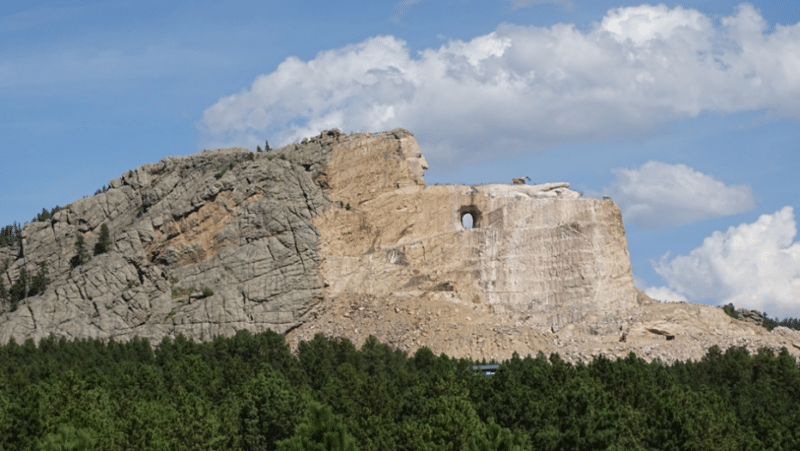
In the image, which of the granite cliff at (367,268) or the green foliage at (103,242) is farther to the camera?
the green foliage at (103,242)

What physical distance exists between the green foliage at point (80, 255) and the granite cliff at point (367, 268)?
1.08 meters

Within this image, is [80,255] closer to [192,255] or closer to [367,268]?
[192,255]

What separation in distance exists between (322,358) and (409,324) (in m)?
17.2

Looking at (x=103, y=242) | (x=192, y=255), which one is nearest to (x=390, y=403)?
(x=192, y=255)

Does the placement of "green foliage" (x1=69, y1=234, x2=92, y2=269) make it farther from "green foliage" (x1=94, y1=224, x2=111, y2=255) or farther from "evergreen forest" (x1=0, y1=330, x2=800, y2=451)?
"evergreen forest" (x1=0, y1=330, x2=800, y2=451)

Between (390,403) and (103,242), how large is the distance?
57578mm

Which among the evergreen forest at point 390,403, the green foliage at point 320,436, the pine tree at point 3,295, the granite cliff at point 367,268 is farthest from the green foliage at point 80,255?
the green foliage at point 320,436

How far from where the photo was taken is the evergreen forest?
72.9 m

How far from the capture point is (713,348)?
367 ft

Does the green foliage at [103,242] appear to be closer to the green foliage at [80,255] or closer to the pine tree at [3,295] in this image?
→ the green foliage at [80,255]

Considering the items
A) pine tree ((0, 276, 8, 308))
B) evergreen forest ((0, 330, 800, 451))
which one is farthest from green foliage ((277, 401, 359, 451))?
pine tree ((0, 276, 8, 308))

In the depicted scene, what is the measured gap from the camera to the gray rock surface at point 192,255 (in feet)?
413

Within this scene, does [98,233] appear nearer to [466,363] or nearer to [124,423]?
[466,363]

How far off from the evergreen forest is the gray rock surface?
14890mm
